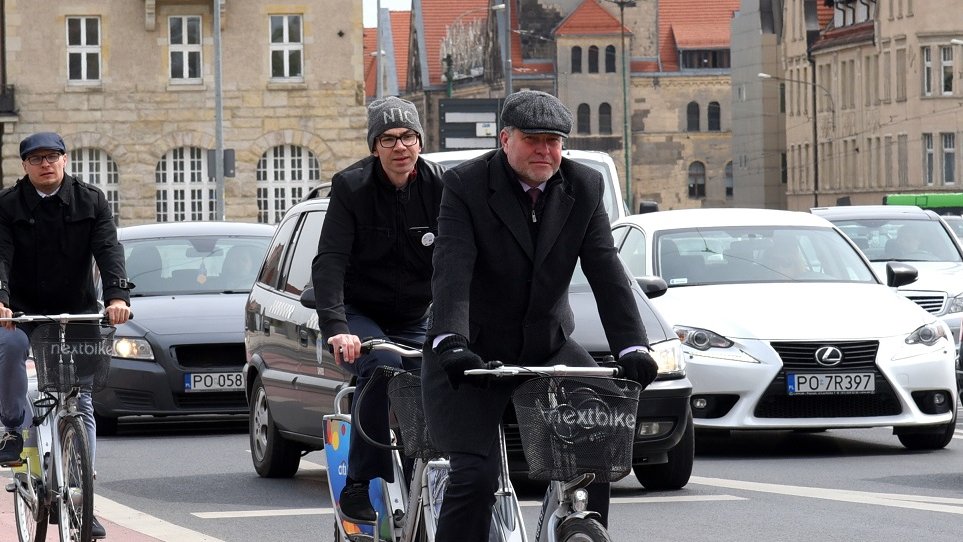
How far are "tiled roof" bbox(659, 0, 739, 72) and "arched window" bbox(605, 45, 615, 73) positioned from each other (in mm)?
8279

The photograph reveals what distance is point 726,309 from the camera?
1327 cm

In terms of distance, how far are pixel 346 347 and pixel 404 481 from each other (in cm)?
58

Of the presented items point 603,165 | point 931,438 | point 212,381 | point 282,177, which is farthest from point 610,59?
point 931,438

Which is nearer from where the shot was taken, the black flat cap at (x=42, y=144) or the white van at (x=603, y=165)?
the black flat cap at (x=42, y=144)

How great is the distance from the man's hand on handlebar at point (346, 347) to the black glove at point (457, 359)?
4.38ft

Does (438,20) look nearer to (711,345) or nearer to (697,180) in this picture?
(697,180)

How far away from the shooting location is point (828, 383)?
12.8m

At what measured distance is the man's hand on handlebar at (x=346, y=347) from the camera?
6910 mm

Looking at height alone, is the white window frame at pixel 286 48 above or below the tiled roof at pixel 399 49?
below

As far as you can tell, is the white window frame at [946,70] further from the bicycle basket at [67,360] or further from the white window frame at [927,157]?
the bicycle basket at [67,360]

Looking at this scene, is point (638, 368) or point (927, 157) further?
point (927, 157)

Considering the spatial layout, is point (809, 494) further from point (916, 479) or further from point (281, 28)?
point (281, 28)

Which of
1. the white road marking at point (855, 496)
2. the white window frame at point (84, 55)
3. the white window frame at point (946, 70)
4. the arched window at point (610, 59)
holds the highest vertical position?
the arched window at point (610, 59)

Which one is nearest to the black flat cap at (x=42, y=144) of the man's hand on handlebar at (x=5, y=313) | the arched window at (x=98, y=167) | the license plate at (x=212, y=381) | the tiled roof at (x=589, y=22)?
the man's hand on handlebar at (x=5, y=313)
